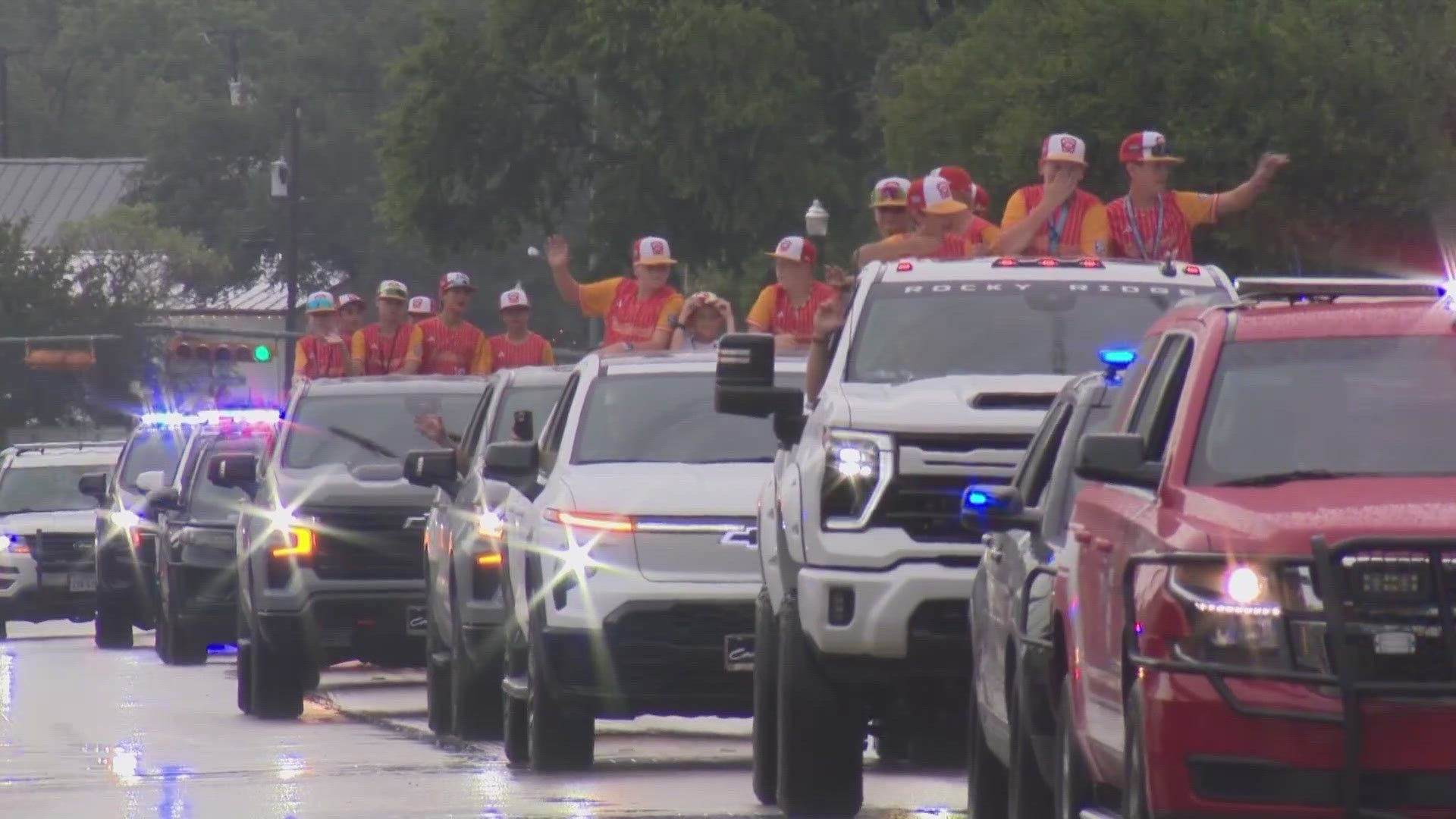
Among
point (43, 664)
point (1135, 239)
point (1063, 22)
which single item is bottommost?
→ point (43, 664)

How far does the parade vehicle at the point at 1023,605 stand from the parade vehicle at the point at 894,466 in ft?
2.38

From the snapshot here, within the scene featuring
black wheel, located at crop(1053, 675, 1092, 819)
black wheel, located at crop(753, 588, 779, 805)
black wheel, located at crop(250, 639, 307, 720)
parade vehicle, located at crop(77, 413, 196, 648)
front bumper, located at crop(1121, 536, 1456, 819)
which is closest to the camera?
front bumper, located at crop(1121, 536, 1456, 819)

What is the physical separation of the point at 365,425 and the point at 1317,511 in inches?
507

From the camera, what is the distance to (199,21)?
489 feet

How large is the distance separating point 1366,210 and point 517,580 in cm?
1805

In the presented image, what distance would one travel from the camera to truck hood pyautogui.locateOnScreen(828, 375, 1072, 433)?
11.7 meters

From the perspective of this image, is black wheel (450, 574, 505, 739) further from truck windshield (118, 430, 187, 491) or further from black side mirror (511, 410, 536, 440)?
truck windshield (118, 430, 187, 491)

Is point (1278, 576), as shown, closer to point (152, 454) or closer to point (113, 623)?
point (113, 623)

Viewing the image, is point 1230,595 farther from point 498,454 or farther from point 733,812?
point 498,454

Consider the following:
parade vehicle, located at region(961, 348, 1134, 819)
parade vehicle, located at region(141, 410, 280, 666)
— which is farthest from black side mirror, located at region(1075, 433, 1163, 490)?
parade vehicle, located at region(141, 410, 280, 666)

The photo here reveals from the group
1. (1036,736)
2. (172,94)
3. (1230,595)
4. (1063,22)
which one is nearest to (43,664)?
(1063,22)

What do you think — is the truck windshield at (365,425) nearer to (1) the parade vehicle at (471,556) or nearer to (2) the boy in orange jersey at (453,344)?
(1) the parade vehicle at (471,556)

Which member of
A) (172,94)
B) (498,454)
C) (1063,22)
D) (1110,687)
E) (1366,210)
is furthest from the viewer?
(172,94)

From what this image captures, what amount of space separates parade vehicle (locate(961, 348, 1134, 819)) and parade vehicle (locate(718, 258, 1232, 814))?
2.38 ft
